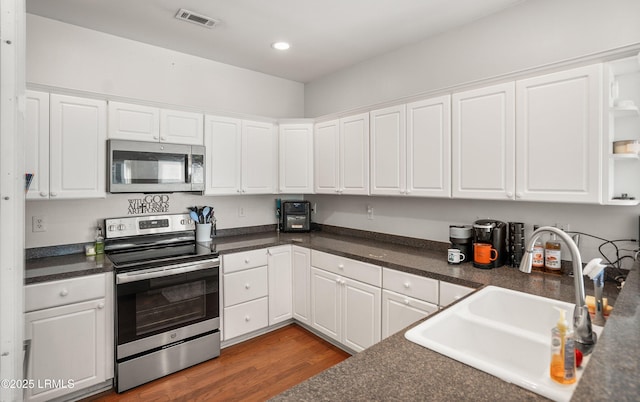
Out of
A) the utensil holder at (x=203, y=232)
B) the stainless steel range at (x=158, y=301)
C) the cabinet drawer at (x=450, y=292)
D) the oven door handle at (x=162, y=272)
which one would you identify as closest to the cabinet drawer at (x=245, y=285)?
the stainless steel range at (x=158, y=301)

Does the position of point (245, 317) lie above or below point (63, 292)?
below

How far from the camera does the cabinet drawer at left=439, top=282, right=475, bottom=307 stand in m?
2.04

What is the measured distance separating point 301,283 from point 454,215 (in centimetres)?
160

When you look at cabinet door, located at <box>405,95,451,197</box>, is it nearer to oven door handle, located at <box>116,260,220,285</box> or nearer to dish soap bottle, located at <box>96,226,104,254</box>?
oven door handle, located at <box>116,260,220,285</box>

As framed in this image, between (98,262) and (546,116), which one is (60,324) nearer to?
(98,262)

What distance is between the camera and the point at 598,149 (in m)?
1.83

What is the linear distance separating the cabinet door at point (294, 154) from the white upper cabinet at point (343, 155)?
4.0 inches

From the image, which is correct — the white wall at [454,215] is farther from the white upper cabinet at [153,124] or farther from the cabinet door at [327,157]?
the white upper cabinet at [153,124]

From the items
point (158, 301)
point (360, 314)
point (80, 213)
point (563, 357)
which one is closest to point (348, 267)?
point (360, 314)

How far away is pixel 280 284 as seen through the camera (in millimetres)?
3322

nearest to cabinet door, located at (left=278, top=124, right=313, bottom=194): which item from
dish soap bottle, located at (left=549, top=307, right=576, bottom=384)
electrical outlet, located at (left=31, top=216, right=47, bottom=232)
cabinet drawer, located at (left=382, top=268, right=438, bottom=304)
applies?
cabinet drawer, located at (left=382, top=268, right=438, bottom=304)

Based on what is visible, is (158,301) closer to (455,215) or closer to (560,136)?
(455,215)

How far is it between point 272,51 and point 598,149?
278 cm

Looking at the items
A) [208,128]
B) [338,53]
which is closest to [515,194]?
[338,53]
